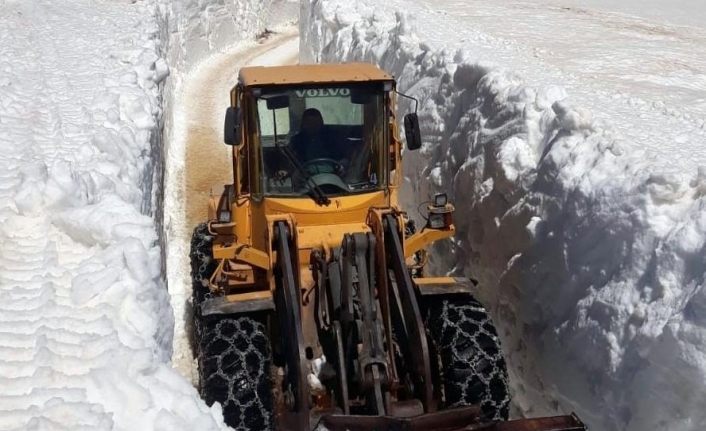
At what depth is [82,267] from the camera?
535cm

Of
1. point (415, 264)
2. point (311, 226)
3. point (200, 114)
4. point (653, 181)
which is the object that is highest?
point (653, 181)

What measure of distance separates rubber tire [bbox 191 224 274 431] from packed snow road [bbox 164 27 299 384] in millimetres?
2056

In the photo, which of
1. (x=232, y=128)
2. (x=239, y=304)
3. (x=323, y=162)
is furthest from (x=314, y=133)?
(x=239, y=304)

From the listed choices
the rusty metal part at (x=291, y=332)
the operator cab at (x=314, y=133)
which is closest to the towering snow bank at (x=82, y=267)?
the rusty metal part at (x=291, y=332)

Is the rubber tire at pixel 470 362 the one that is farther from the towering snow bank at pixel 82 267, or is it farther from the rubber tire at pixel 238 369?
the towering snow bank at pixel 82 267

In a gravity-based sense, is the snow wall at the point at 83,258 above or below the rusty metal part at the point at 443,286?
above

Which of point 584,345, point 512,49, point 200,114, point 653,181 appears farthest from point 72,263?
point 200,114

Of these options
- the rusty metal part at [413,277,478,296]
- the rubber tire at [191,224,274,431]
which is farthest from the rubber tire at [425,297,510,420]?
the rubber tire at [191,224,274,431]

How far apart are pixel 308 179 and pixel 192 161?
25.9 ft

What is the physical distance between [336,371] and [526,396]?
7.19ft

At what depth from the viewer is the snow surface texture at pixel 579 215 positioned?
A: 5.46m

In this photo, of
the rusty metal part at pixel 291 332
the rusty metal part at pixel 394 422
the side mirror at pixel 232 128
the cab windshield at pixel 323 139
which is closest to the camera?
the rusty metal part at pixel 394 422

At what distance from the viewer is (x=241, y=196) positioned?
7.17m

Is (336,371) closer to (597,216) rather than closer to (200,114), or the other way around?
(597,216)
